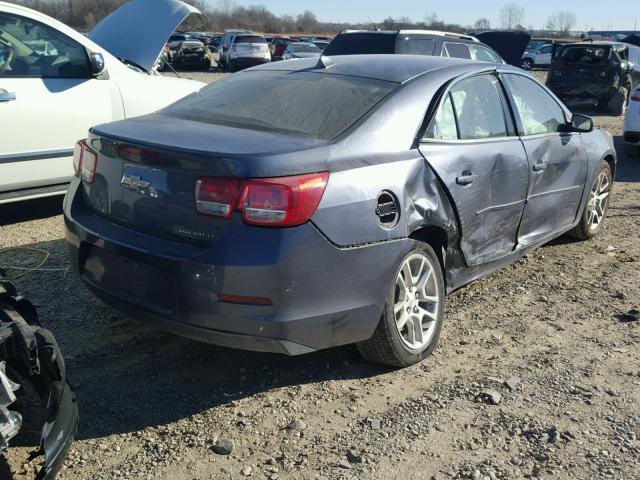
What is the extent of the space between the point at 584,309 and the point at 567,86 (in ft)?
41.1

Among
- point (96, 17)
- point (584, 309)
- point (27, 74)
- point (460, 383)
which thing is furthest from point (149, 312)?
point (96, 17)

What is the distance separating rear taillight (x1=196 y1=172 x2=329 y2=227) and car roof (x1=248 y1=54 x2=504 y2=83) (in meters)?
1.19

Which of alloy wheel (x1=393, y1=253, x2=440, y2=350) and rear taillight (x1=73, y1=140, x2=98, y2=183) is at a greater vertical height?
rear taillight (x1=73, y1=140, x2=98, y2=183)

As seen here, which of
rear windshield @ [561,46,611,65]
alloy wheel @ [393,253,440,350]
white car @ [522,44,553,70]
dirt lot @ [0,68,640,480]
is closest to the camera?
dirt lot @ [0,68,640,480]

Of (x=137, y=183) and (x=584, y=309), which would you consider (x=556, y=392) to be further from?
(x=137, y=183)

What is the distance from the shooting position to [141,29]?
735cm

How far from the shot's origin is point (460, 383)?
345cm

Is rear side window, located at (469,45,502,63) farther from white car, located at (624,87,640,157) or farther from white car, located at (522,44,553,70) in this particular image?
white car, located at (522,44,553,70)

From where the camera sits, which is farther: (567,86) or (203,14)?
(567,86)

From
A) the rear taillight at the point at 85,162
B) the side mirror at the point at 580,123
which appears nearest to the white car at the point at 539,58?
the side mirror at the point at 580,123

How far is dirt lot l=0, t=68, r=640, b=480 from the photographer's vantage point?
2.80 m

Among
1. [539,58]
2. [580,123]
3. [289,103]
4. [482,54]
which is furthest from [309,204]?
[539,58]

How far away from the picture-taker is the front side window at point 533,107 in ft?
14.9

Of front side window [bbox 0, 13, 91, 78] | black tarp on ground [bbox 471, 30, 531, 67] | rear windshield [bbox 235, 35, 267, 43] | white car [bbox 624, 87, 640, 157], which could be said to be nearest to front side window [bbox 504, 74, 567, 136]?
front side window [bbox 0, 13, 91, 78]
